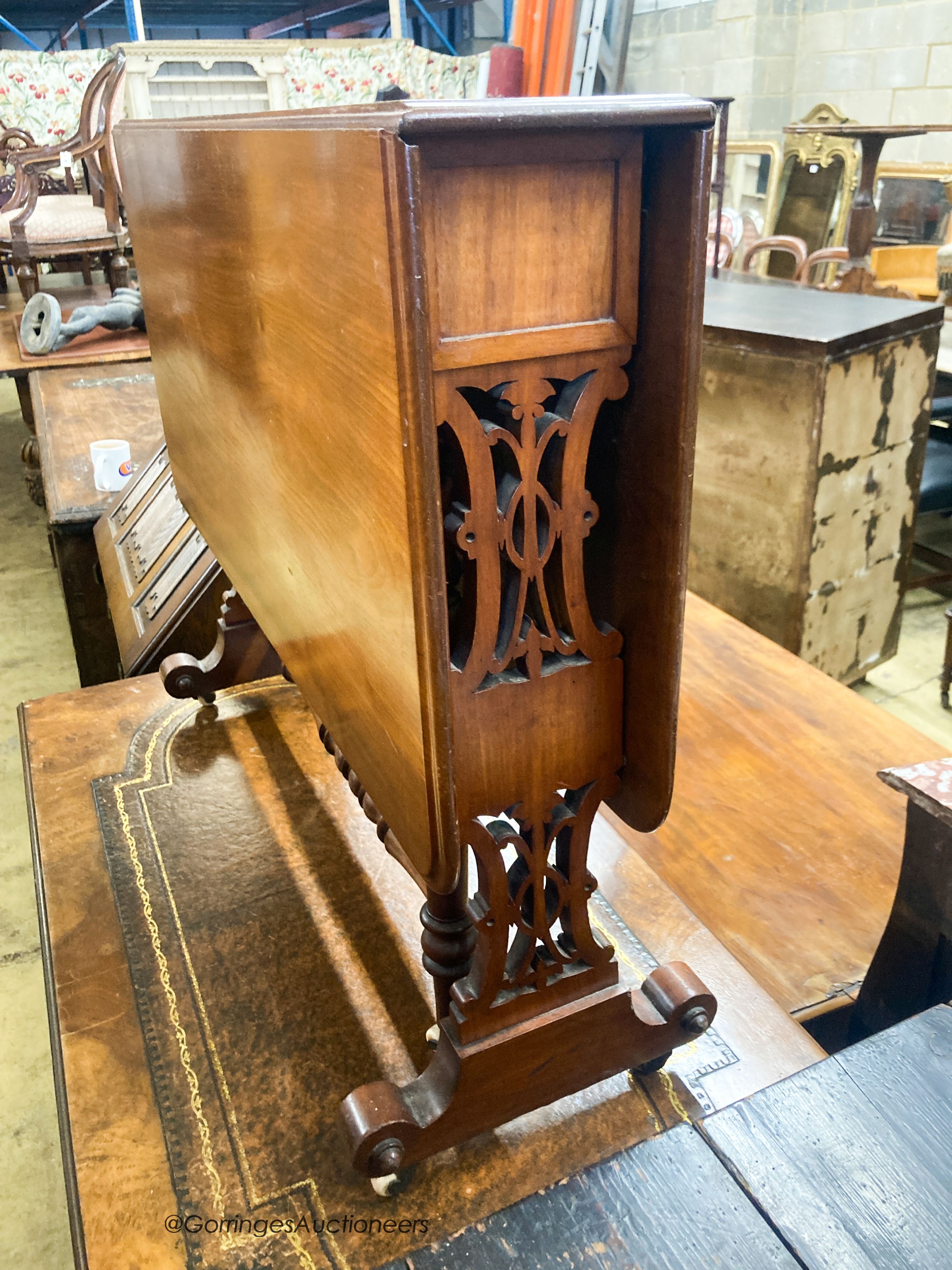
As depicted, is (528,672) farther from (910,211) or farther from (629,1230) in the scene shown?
(910,211)

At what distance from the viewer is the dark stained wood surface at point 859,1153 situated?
55 cm

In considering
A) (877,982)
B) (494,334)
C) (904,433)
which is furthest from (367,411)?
(904,433)

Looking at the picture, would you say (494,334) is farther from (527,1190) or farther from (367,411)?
(527,1190)

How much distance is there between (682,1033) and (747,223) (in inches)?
232

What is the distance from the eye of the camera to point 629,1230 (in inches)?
23.2

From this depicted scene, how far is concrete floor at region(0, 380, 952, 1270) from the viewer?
1.49 meters

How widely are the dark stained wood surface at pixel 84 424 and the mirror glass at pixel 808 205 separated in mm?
3766

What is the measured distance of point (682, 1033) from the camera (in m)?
1.02

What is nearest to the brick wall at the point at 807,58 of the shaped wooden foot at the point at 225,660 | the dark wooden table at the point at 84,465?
the dark wooden table at the point at 84,465

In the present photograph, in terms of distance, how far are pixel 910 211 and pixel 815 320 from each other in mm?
3917

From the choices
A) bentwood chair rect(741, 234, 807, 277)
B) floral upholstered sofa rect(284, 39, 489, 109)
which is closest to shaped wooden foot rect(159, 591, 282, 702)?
bentwood chair rect(741, 234, 807, 277)

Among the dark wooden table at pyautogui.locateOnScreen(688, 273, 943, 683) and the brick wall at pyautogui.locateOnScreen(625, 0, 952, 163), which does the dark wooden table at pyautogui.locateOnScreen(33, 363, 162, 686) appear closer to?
the dark wooden table at pyautogui.locateOnScreen(688, 273, 943, 683)

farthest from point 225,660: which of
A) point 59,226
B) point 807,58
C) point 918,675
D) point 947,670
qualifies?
point 807,58

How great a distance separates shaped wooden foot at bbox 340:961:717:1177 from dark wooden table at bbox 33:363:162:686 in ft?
6.26
